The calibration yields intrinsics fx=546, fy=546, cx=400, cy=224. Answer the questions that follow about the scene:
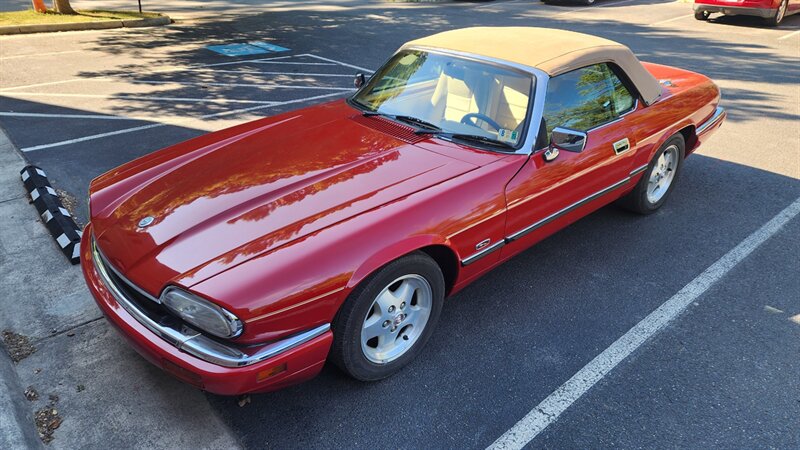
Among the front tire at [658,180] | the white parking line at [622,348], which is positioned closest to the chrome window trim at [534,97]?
the white parking line at [622,348]

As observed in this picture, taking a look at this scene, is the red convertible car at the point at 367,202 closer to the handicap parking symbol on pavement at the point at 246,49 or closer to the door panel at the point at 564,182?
the door panel at the point at 564,182

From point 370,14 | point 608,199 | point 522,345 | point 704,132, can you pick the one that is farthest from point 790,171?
point 370,14

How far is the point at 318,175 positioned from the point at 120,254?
40.7 inches

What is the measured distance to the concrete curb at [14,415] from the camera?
2320 mm

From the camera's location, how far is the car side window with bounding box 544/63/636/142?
3.42 metres

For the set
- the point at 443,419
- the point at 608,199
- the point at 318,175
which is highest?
the point at 318,175

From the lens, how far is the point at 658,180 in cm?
458

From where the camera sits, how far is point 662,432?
2590 millimetres

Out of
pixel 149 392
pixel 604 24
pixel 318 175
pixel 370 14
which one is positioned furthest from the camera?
pixel 370 14

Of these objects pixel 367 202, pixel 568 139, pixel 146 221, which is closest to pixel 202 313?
pixel 146 221

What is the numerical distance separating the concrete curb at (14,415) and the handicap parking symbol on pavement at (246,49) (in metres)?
8.40

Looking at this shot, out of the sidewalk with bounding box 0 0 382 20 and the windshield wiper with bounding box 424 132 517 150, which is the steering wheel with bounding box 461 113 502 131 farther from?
the sidewalk with bounding box 0 0 382 20

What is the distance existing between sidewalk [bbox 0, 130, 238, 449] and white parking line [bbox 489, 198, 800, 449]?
1.37 metres

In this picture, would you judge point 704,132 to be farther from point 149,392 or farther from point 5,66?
point 5,66
